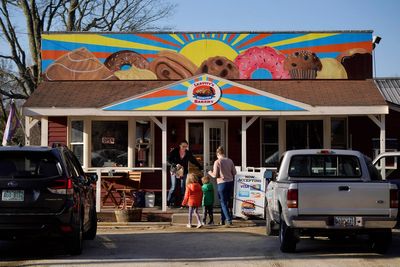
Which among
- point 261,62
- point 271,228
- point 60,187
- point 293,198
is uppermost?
point 261,62

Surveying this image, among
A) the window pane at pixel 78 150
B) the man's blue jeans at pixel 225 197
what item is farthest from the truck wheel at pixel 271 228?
the window pane at pixel 78 150

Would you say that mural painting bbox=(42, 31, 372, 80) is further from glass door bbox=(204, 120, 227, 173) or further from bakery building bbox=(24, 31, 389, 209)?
glass door bbox=(204, 120, 227, 173)

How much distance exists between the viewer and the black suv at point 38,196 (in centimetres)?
938

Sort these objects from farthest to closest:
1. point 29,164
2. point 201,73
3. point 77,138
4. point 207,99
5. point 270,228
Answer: point 77,138 → point 201,73 → point 207,99 → point 270,228 → point 29,164

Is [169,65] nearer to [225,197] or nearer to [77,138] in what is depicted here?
[77,138]

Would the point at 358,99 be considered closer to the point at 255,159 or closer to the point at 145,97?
the point at 255,159

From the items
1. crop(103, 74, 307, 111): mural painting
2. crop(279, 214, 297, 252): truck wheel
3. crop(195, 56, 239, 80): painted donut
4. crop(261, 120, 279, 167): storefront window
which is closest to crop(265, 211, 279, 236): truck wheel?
crop(279, 214, 297, 252): truck wheel

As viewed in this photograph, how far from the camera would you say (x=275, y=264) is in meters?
9.30

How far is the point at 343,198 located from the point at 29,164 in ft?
15.8

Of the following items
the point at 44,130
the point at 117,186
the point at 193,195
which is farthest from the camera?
the point at 117,186

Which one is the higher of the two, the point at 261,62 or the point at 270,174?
the point at 261,62

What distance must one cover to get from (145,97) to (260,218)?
13.6 feet

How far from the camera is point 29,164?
9.90 m

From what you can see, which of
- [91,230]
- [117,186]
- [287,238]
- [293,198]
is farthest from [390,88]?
[293,198]
